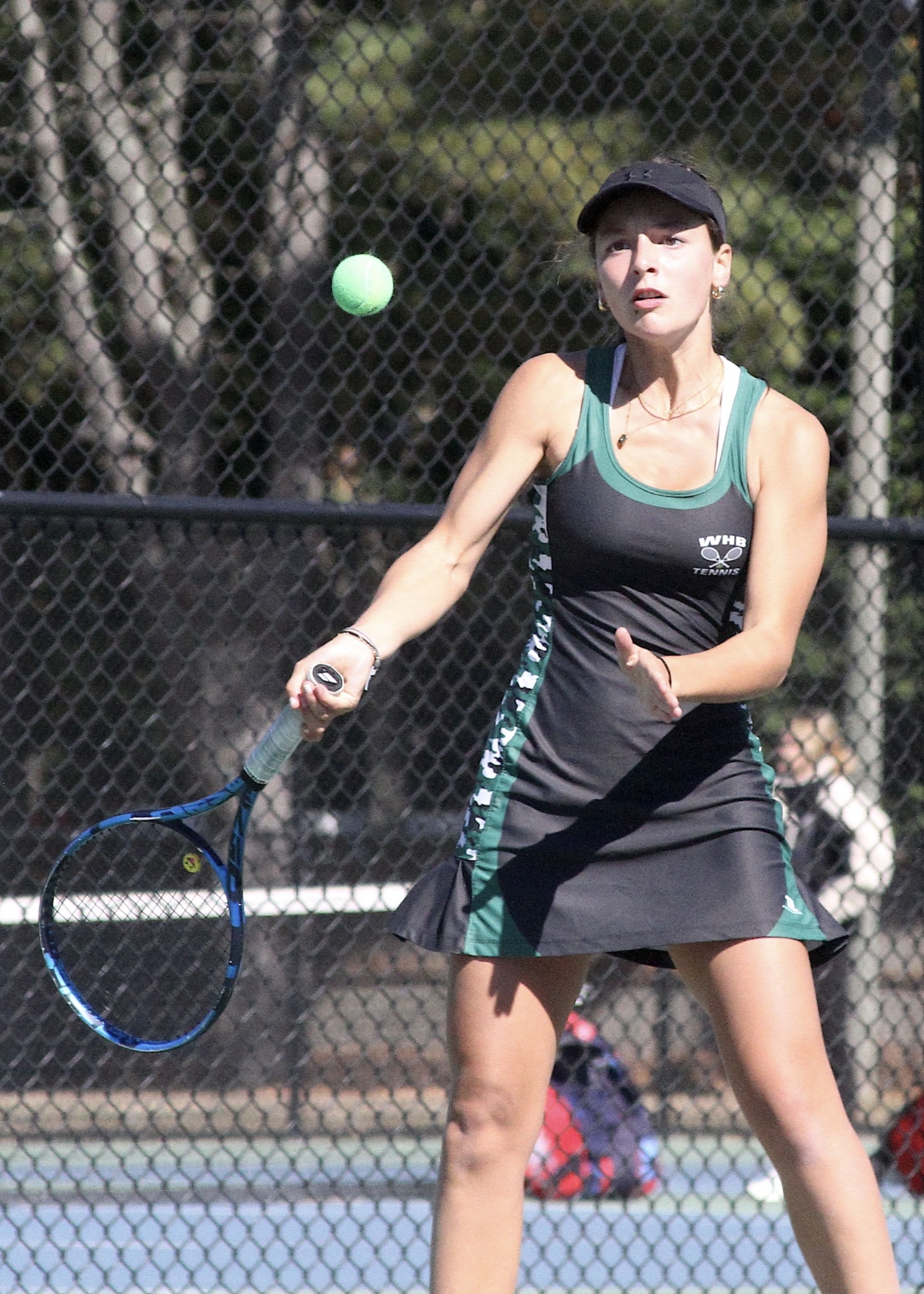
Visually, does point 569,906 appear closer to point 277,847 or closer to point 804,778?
point 277,847

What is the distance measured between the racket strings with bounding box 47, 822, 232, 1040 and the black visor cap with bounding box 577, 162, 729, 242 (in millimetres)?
1199

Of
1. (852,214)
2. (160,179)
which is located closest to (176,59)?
(160,179)

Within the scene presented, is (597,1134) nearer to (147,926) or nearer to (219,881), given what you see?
(147,926)

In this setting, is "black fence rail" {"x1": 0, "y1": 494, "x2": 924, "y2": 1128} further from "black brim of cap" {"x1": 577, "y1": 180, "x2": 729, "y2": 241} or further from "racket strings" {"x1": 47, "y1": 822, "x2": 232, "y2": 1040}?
"black brim of cap" {"x1": 577, "y1": 180, "x2": 729, "y2": 241}

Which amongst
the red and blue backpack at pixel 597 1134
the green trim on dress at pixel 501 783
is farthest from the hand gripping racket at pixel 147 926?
the red and blue backpack at pixel 597 1134

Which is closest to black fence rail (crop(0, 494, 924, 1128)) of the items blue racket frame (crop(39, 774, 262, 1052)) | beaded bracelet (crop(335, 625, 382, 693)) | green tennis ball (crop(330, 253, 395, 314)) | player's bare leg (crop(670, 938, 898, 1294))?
green tennis ball (crop(330, 253, 395, 314))

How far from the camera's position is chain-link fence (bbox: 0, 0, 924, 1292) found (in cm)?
373

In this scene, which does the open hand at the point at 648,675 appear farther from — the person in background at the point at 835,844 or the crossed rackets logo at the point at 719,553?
the person in background at the point at 835,844

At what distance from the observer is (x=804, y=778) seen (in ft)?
15.9

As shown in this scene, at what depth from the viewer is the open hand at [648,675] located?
1.86 metres

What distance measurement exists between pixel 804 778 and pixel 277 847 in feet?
5.71

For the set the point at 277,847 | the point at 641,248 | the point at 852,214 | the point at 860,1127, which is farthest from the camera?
the point at 852,214

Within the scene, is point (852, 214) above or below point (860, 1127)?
above

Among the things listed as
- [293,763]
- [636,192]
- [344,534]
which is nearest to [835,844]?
[293,763]
